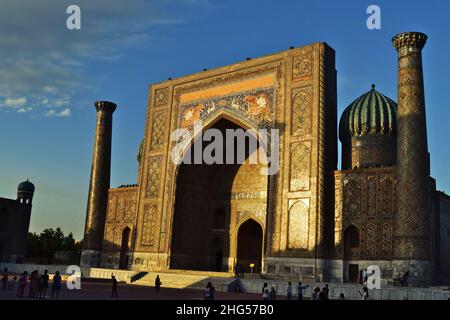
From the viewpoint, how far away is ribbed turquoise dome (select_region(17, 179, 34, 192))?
3678 centimetres

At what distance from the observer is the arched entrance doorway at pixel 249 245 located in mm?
22359

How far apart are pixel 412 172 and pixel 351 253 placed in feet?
11.6

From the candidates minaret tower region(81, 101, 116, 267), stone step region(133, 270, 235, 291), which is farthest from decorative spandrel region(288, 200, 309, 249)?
minaret tower region(81, 101, 116, 267)

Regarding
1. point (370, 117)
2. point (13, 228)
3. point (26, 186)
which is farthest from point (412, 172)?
point (26, 186)

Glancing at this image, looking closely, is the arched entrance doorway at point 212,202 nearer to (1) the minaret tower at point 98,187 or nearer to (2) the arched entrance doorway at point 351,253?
(1) the minaret tower at point 98,187

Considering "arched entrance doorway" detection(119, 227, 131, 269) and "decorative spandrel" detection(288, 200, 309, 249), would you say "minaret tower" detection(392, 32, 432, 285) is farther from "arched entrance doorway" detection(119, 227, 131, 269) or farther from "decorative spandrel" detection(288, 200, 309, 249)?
"arched entrance doorway" detection(119, 227, 131, 269)

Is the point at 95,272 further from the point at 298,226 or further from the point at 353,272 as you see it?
the point at 353,272

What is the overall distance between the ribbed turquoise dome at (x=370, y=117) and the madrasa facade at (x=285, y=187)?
5 centimetres

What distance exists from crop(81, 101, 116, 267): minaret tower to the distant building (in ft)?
36.3

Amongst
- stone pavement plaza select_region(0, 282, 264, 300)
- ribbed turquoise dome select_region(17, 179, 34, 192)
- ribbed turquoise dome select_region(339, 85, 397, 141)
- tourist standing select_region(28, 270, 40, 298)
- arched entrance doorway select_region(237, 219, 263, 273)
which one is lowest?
stone pavement plaza select_region(0, 282, 264, 300)

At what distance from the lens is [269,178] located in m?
18.8

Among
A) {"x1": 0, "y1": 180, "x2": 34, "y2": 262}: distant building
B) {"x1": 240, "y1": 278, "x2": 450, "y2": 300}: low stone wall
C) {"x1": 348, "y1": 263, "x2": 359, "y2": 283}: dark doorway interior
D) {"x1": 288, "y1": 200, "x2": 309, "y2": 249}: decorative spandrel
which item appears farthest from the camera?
{"x1": 0, "y1": 180, "x2": 34, "y2": 262}: distant building

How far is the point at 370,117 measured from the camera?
68.5 feet
